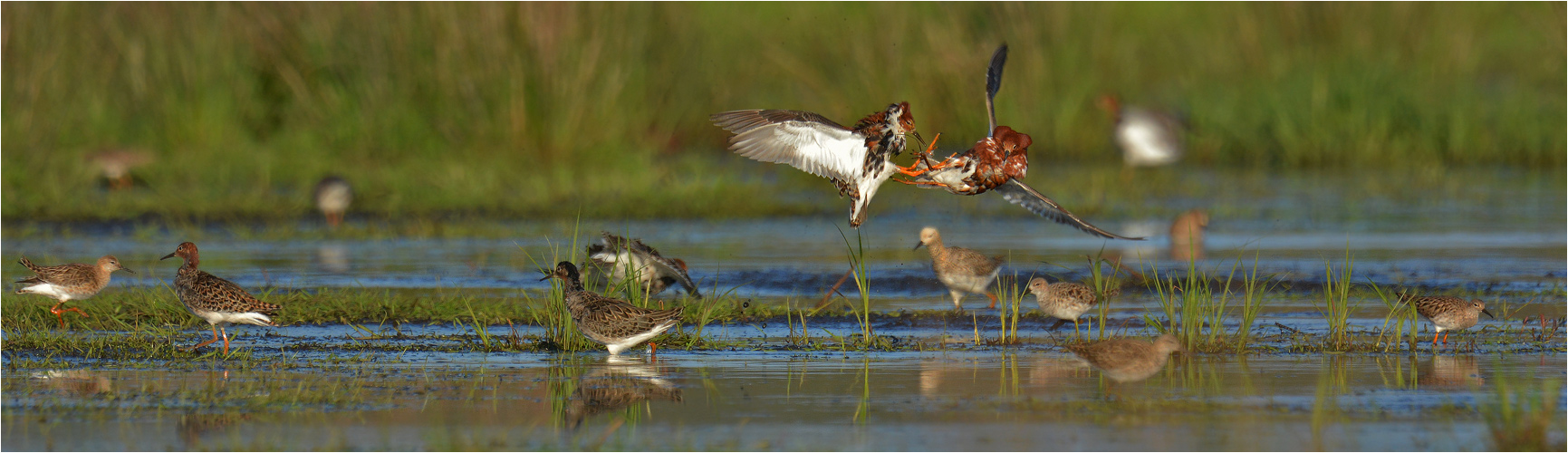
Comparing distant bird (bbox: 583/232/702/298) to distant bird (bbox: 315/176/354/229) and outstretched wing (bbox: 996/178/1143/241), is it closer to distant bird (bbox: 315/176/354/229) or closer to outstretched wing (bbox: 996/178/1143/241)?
outstretched wing (bbox: 996/178/1143/241)

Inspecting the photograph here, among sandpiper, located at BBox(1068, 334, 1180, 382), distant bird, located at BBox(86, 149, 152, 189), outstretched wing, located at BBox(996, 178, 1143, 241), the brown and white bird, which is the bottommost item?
sandpiper, located at BBox(1068, 334, 1180, 382)

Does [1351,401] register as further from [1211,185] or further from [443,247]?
[1211,185]

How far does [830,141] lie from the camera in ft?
27.0

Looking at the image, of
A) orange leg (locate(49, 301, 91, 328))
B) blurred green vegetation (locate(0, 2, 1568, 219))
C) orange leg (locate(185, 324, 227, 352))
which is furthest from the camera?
blurred green vegetation (locate(0, 2, 1568, 219))

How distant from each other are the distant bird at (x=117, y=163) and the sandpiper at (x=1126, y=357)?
508 inches

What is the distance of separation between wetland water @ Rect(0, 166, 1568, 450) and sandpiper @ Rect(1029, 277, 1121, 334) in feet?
0.47

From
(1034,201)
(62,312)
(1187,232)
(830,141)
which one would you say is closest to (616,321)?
(830,141)

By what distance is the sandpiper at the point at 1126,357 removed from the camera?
763 centimetres

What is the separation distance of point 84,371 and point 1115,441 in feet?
14.5

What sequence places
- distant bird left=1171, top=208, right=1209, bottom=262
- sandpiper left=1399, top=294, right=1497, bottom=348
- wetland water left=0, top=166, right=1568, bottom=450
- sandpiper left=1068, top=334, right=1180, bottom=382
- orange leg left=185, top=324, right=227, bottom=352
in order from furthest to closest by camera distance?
distant bird left=1171, top=208, right=1209, bottom=262
sandpiper left=1399, top=294, right=1497, bottom=348
orange leg left=185, top=324, right=227, bottom=352
sandpiper left=1068, top=334, right=1180, bottom=382
wetland water left=0, top=166, right=1568, bottom=450

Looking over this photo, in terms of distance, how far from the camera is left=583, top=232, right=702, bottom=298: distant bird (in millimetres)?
10258

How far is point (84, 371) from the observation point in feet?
26.3

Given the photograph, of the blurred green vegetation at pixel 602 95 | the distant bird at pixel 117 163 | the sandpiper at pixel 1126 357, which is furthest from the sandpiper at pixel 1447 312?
the distant bird at pixel 117 163

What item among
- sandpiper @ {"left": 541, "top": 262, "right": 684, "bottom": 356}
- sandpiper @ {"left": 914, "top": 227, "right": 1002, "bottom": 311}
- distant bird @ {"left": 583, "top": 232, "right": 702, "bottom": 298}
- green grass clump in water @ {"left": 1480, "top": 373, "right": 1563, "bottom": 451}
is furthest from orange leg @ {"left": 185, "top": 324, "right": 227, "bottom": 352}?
green grass clump in water @ {"left": 1480, "top": 373, "right": 1563, "bottom": 451}
